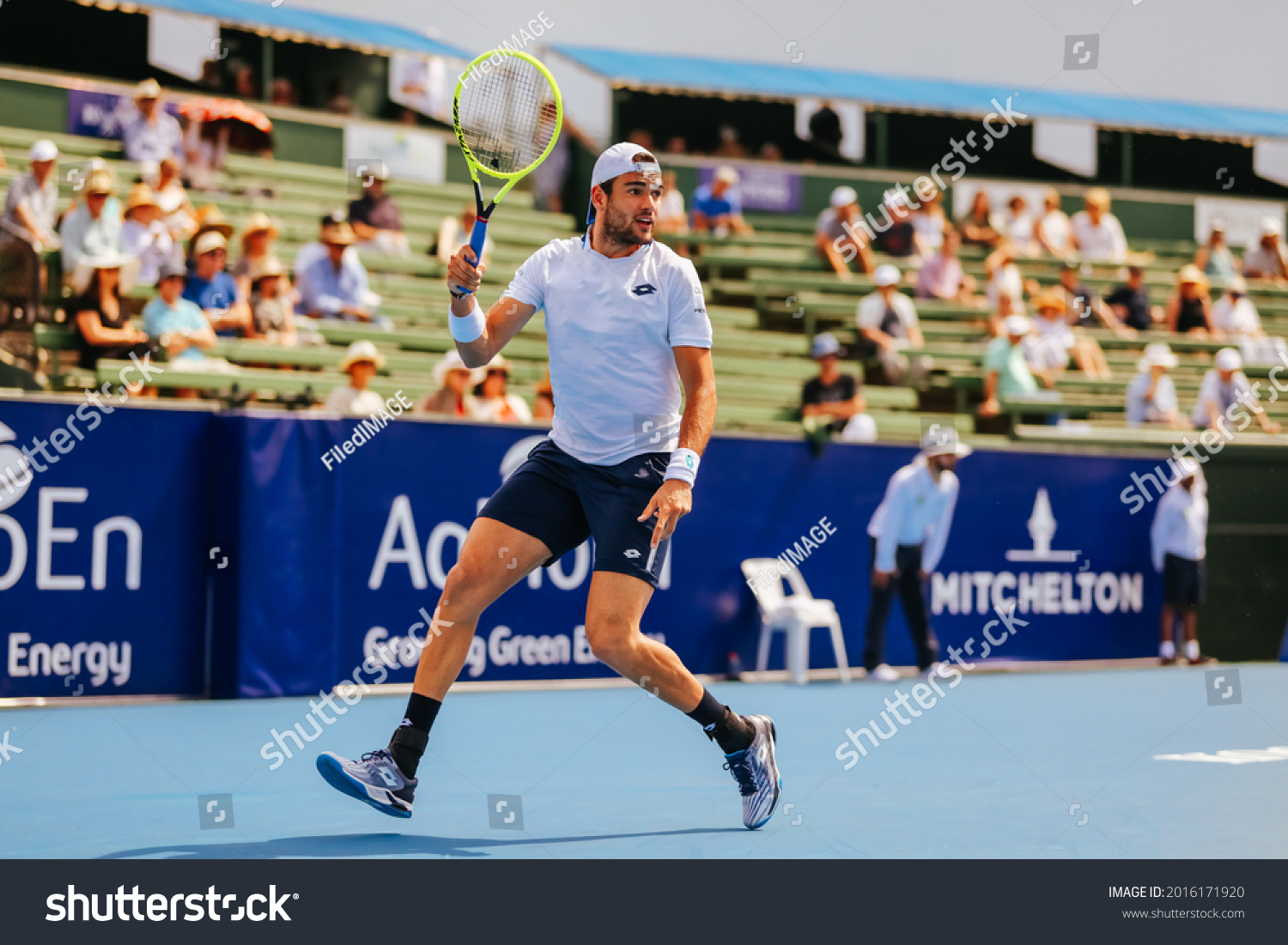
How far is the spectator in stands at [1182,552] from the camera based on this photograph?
41.4 ft

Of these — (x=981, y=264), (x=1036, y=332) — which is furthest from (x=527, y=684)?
(x=981, y=264)

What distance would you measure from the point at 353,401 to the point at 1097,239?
1219 cm

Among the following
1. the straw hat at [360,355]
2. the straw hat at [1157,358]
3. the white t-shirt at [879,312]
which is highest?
the white t-shirt at [879,312]

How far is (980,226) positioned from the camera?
62.7 ft

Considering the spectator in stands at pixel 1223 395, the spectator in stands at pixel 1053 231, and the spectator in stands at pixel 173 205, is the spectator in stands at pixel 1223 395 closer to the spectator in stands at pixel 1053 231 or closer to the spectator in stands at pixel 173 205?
the spectator in stands at pixel 1053 231

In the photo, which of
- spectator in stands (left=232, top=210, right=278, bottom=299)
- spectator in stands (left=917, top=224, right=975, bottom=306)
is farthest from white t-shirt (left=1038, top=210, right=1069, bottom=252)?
spectator in stands (left=232, top=210, right=278, bottom=299)

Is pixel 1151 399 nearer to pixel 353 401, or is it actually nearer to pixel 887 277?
pixel 887 277

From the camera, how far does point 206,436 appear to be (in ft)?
29.1

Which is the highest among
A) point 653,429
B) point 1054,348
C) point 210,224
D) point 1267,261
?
point 1267,261

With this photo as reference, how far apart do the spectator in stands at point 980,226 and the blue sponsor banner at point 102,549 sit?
1237cm

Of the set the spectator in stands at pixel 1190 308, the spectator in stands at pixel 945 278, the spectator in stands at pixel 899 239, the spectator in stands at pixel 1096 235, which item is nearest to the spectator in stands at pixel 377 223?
the spectator in stands at pixel 945 278

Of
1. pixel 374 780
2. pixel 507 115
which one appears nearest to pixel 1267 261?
pixel 507 115

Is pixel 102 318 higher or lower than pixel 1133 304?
lower
